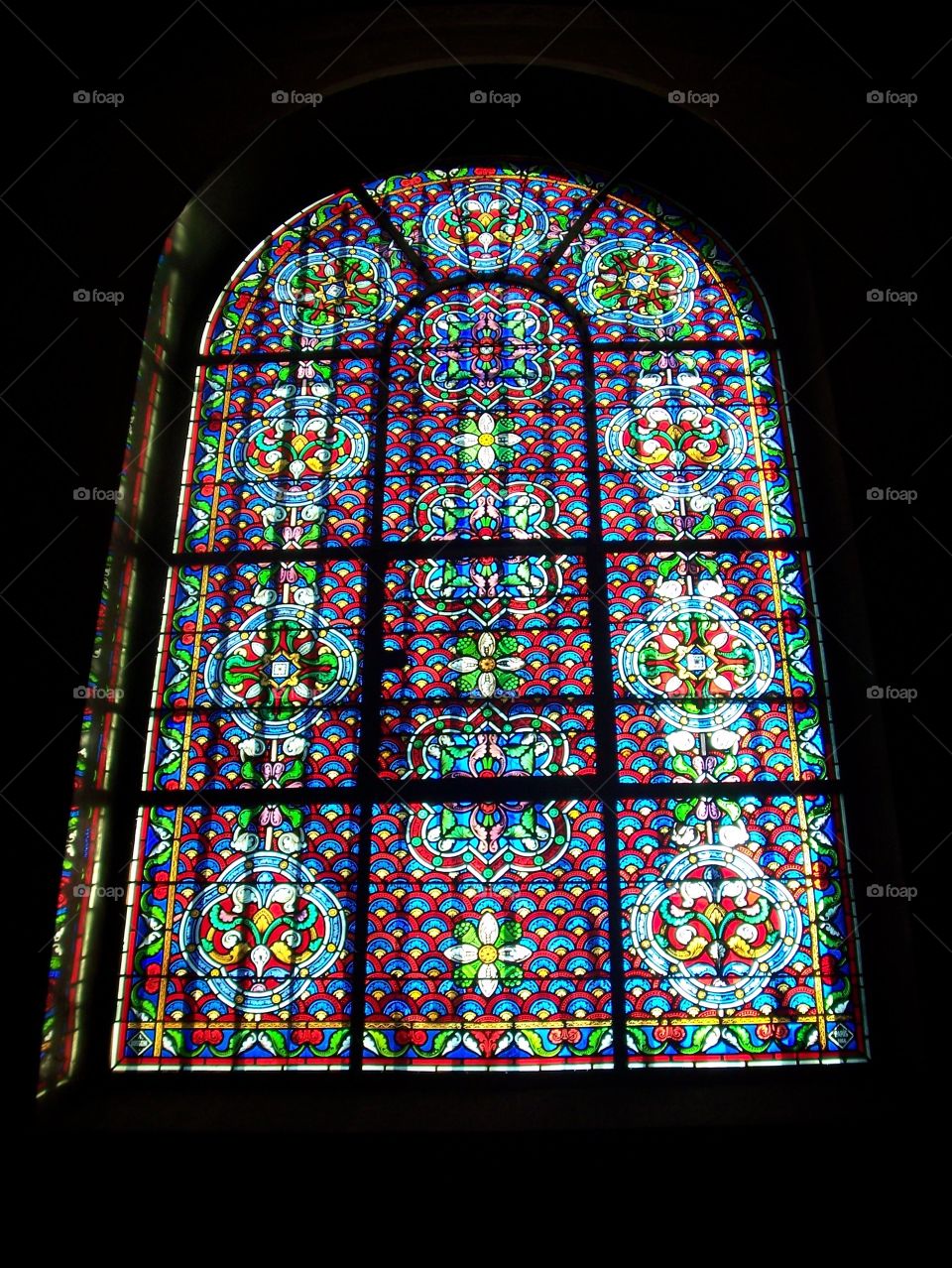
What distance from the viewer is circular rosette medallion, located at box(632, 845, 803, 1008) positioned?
304 centimetres

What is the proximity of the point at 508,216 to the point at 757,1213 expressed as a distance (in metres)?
3.59

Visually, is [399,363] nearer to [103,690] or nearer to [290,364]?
[290,364]

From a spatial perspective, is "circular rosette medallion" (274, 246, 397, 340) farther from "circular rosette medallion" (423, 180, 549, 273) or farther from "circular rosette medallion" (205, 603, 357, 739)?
"circular rosette medallion" (205, 603, 357, 739)

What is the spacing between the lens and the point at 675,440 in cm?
383

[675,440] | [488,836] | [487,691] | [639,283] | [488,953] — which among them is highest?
[639,283]

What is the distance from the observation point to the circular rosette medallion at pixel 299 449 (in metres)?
3.83

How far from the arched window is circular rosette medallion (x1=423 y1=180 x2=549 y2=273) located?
2cm

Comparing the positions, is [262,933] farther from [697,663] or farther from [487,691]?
[697,663]

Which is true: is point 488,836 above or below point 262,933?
above

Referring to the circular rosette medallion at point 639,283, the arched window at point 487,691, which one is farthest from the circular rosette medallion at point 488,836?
the circular rosette medallion at point 639,283

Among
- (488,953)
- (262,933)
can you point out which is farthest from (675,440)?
(262,933)

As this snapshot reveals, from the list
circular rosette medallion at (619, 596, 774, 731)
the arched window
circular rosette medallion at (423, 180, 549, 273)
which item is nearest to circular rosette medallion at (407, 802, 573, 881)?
the arched window

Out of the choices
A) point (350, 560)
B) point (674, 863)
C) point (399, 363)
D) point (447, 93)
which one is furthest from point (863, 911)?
point (447, 93)

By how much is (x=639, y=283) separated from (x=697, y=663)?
164 centimetres
